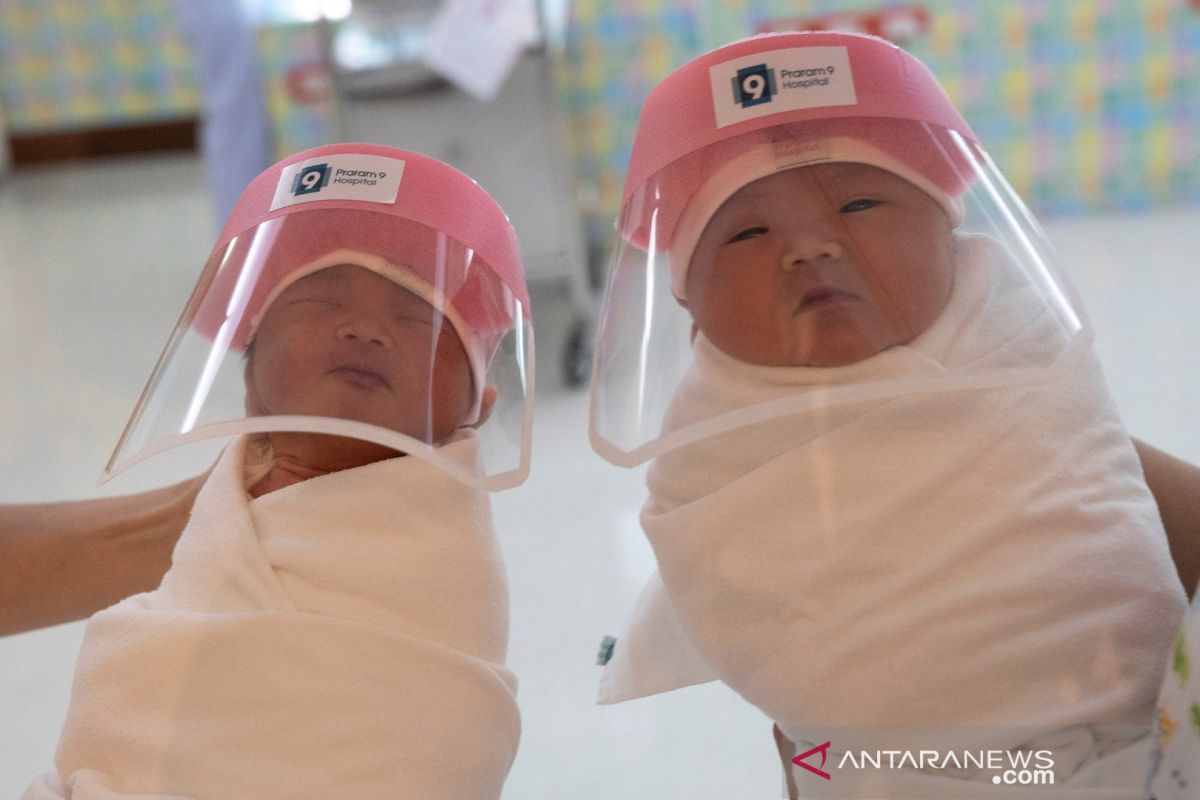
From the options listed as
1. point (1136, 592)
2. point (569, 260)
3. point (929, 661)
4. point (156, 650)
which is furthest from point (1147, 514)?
point (569, 260)

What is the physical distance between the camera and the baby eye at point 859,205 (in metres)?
0.75

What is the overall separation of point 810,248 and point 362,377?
11.1 inches

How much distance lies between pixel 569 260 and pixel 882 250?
1.35m

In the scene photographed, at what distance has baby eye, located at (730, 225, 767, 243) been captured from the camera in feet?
2.47

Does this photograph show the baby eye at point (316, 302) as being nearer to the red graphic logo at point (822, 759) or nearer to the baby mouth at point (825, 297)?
the baby mouth at point (825, 297)

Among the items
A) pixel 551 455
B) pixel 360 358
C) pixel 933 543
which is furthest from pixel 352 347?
pixel 551 455

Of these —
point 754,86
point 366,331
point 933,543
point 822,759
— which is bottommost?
point 822,759

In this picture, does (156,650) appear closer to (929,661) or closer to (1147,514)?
(929,661)

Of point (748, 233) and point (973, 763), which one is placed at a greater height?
point (748, 233)

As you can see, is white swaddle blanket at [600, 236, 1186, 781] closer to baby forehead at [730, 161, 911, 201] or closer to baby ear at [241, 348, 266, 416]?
baby forehead at [730, 161, 911, 201]

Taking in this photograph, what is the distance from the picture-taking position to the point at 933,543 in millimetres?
701

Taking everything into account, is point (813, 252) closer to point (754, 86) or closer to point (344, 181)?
point (754, 86)

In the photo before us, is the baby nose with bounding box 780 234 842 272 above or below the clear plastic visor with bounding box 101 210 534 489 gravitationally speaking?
above

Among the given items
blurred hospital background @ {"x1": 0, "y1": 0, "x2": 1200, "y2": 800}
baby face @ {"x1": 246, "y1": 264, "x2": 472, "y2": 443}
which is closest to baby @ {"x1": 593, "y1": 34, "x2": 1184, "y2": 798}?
→ baby face @ {"x1": 246, "y1": 264, "x2": 472, "y2": 443}
